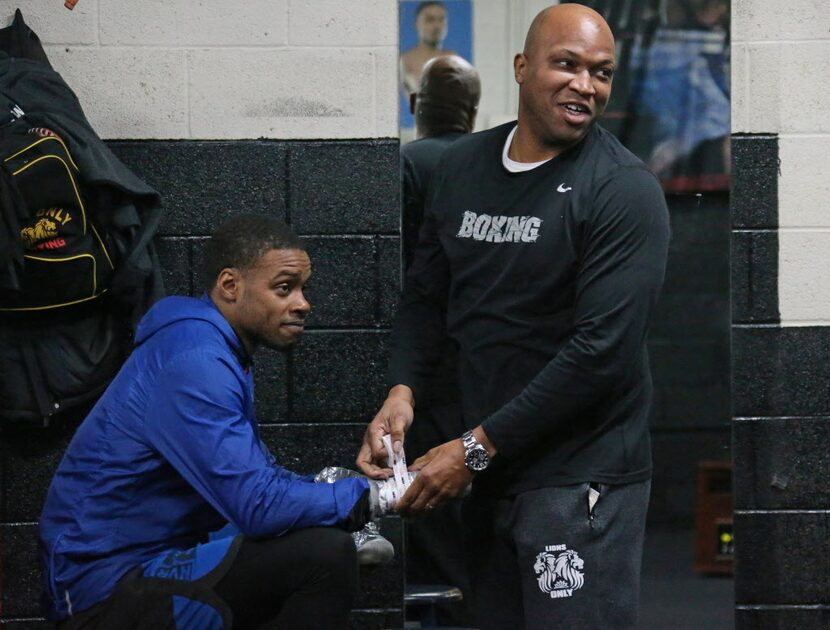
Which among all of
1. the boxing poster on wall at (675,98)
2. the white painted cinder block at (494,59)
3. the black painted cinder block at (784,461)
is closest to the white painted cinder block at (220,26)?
the black painted cinder block at (784,461)

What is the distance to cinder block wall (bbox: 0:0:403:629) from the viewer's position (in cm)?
434

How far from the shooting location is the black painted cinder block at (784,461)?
4.43 m

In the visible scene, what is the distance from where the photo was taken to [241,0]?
4.34 meters

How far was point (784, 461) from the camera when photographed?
14.6 feet

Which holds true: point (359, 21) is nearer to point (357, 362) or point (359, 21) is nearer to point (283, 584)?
point (357, 362)

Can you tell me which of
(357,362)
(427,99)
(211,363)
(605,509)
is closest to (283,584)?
(211,363)

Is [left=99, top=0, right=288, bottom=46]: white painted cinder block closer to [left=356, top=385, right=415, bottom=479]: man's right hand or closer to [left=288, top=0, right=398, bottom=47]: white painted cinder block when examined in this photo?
[left=288, top=0, right=398, bottom=47]: white painted cinder block

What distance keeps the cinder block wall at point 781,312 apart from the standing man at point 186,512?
1713 mm

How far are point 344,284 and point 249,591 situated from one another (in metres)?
1.44

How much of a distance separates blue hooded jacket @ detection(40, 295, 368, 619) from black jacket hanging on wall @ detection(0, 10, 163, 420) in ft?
3.07

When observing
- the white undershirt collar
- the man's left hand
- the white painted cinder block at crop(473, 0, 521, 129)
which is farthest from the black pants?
the white painted cinder block at crop(473, 0, 521, 129)

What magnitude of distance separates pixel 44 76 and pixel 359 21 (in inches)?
37.6

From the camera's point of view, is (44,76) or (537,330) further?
(44,76)

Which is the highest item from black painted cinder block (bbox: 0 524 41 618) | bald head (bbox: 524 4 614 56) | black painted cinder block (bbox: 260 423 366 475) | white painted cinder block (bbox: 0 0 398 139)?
white painted cinder block (bbox: 0 0 398 139)
